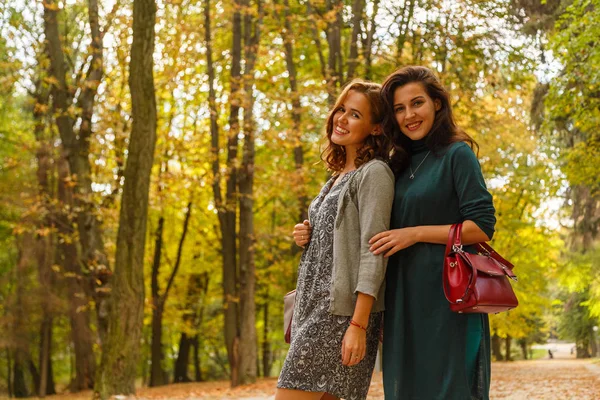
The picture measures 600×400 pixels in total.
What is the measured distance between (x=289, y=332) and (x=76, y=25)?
1870 centimetres

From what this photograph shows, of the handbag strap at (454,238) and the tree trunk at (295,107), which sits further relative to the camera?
the tree trunk at (295,107)

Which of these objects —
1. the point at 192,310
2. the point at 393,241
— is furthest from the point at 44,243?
the point at 393,241

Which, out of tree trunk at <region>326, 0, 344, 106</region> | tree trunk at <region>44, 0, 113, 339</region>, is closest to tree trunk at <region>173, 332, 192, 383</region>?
tree trunk at <region>44, 0, 113, 339</region>

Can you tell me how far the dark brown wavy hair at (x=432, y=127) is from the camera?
11.1 feet

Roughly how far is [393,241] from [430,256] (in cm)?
17

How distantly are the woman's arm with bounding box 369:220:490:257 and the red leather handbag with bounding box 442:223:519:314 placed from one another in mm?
41

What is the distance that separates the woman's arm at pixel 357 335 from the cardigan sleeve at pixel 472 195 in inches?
21.0

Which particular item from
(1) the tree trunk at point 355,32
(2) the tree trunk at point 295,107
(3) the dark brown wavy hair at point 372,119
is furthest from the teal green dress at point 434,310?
(1) the tree trunk at point 355,32

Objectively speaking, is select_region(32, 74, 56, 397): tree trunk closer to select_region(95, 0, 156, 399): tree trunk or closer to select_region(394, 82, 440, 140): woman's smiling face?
select_region(95, 0, 156, 399): tree trunk

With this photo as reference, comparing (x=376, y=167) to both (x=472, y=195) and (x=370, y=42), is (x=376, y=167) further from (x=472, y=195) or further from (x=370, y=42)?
(x=370, y=42)

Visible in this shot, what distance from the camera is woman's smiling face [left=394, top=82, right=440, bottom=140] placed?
3.39 meters

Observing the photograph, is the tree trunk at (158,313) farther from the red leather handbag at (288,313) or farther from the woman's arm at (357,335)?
the woman's arm at (357,335)

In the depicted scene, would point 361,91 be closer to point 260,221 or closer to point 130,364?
point 130,364

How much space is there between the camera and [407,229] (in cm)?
322
